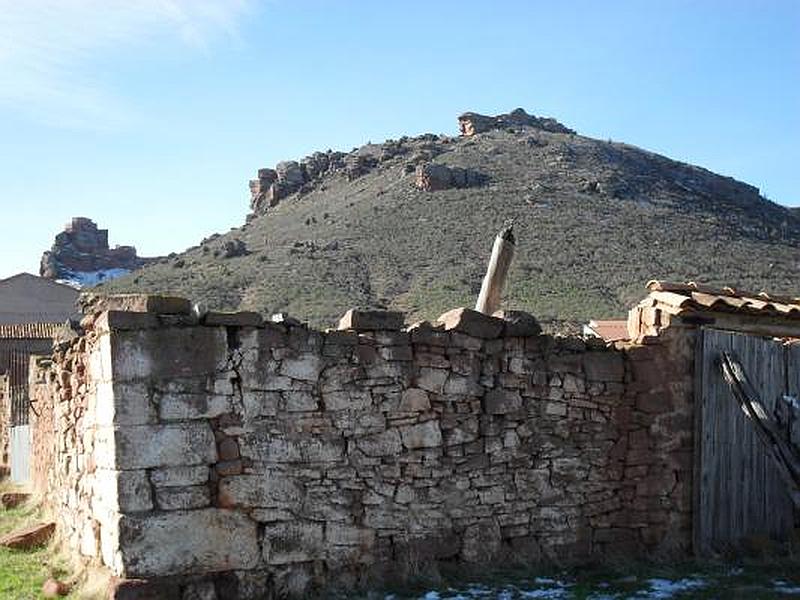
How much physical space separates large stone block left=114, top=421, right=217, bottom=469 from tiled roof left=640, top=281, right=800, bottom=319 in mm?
4295

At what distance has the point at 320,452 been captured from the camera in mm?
6988

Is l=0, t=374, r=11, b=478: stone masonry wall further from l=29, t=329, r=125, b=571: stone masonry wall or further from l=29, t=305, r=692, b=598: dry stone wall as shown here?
l=29, t=305, r=692, b=598: dry stone wall

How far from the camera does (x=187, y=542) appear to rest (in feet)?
21.2

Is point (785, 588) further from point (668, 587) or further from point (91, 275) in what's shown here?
point (91, 275)

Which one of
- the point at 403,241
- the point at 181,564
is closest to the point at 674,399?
the point at 181,564

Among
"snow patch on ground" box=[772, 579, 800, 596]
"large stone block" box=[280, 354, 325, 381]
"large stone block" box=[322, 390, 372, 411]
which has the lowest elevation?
"snow patch on ground" box=[772, 579, 800, 596]

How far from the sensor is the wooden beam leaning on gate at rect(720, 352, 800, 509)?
327 inches

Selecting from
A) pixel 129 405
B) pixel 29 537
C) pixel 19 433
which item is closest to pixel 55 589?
pixel 129 405

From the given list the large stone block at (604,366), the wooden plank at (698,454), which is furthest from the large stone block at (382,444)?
the wooden plank at (698,454)

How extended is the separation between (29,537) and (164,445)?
342 cm

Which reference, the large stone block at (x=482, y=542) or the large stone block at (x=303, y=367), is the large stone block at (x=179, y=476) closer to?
the large stone block at (x=303, y=367)

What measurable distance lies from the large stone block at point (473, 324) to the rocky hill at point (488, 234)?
1813 cm

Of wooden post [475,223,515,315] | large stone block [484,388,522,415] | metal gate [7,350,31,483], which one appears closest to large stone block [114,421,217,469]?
large stone block [484,388,522,415]

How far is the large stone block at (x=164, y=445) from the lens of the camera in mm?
6379
